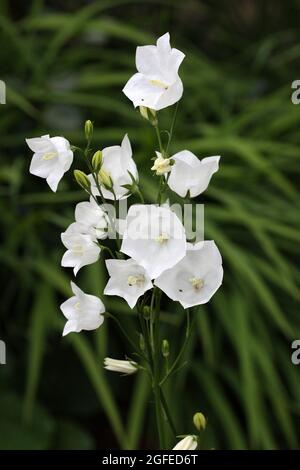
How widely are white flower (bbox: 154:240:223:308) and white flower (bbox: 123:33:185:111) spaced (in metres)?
0.14

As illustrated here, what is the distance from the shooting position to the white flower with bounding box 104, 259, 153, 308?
730mm

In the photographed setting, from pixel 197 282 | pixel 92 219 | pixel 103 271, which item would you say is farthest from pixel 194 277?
pixel 103 271

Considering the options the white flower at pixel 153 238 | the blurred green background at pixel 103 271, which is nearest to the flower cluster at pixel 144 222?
the white flower at pixel 153 238

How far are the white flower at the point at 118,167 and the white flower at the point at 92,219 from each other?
0.07 feet

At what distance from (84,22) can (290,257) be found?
0.80 meters

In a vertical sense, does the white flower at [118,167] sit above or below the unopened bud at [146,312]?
above

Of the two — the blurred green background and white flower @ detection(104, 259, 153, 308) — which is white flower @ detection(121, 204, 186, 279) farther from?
the blurred green background

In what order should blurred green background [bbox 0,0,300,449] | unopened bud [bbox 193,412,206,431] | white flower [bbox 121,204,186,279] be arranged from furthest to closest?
1. blurred green background [bbox 0,0,300,449]
2. unopened bud [bbox 193,412,206,431]
3. white flower [bbox 121,204,186,279]

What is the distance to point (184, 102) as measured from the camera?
2.18 m

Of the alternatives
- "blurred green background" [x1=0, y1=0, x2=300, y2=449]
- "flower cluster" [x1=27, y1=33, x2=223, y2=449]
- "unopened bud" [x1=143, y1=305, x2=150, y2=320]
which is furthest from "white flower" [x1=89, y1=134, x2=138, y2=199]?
"blurred green background" [x1=0, y1=0, x2=300, y2=449]

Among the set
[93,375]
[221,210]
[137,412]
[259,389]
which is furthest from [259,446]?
[221,210]

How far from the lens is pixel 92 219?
758 millimetres

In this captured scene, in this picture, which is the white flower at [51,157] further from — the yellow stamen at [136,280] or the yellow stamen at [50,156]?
the yellow stamen at [136,280]

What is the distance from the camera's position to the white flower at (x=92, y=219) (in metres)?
0.75
